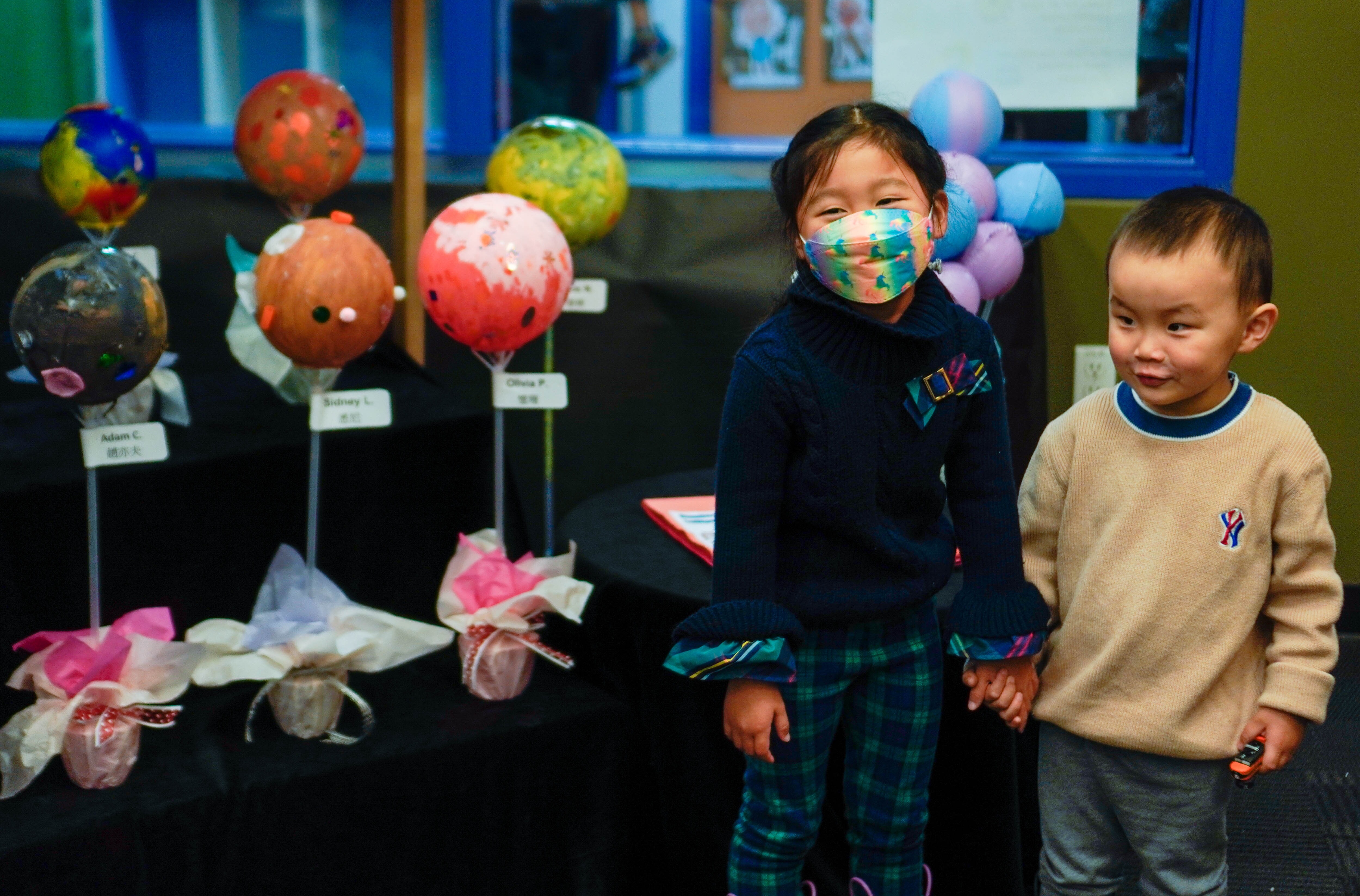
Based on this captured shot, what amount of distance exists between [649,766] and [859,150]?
2.91 ft

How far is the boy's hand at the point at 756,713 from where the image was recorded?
1.17 m

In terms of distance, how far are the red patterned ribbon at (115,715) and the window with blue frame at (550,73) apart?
69.2 inches

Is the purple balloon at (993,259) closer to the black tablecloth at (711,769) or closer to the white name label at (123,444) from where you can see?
the black tablecloth at (711,769)

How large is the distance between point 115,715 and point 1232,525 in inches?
46.8

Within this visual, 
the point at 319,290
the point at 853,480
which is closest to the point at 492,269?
the point at 319,290

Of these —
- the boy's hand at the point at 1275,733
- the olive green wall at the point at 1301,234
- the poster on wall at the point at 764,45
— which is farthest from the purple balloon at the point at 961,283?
the poster on wall at the point at 764,45

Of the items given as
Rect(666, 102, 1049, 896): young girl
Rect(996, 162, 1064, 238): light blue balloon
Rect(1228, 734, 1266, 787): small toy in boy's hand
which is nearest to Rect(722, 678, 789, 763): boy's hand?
Rect(666, 102, 1049, 896): young girl

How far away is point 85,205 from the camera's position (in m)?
1.81

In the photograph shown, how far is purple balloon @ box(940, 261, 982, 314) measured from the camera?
181cm

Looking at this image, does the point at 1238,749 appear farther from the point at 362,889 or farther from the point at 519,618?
the point at 362,889

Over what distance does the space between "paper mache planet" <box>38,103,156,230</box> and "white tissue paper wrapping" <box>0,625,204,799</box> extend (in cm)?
72

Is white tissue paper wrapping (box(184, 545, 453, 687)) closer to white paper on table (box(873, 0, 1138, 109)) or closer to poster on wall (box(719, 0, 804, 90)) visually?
white paper on table (box(873, 0, 1138, 109))

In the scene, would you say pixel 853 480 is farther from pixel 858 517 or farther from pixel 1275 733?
pixel 1275 733

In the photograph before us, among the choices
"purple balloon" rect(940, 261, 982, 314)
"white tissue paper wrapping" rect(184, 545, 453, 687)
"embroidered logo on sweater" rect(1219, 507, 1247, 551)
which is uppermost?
"purple balloon" rect(940, 261, 982, 314)
